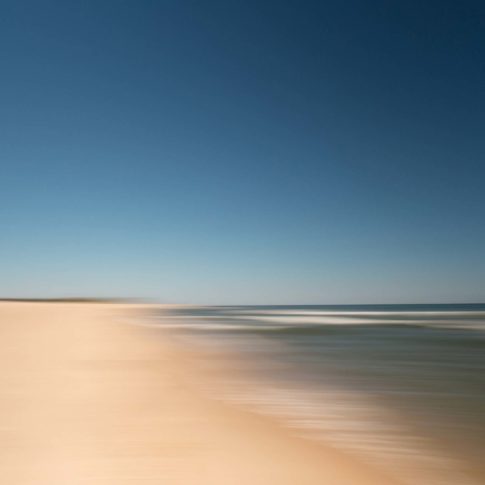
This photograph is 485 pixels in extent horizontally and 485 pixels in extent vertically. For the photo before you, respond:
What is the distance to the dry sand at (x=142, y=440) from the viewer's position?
2092mm

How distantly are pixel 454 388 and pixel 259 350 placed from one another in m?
4.25

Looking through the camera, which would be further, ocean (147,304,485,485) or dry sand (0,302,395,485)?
ocean (147,304,485,485)

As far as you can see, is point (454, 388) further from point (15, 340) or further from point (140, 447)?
point (15, 340)

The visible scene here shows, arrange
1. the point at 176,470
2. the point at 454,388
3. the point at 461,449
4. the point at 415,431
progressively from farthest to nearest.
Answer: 1. the point at 454,388
2. the point at 415,431
3. the point at 461,449
4. the point at 176,470

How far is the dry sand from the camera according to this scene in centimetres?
209

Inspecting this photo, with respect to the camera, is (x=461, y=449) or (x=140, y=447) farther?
(x=461, y=449)

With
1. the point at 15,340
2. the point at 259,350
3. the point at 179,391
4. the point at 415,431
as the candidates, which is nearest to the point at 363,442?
the point at 415,431

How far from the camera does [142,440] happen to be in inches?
100

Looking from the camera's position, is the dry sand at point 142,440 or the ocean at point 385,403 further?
the ocean at point 385,403

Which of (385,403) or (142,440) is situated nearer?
(142,440)

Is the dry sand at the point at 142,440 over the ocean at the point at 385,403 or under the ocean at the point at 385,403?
over

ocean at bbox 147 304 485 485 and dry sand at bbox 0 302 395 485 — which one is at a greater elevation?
dry sand at bbox 0 302 395 485

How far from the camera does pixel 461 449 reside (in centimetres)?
268

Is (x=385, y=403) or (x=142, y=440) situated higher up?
(x=142, y=440)
